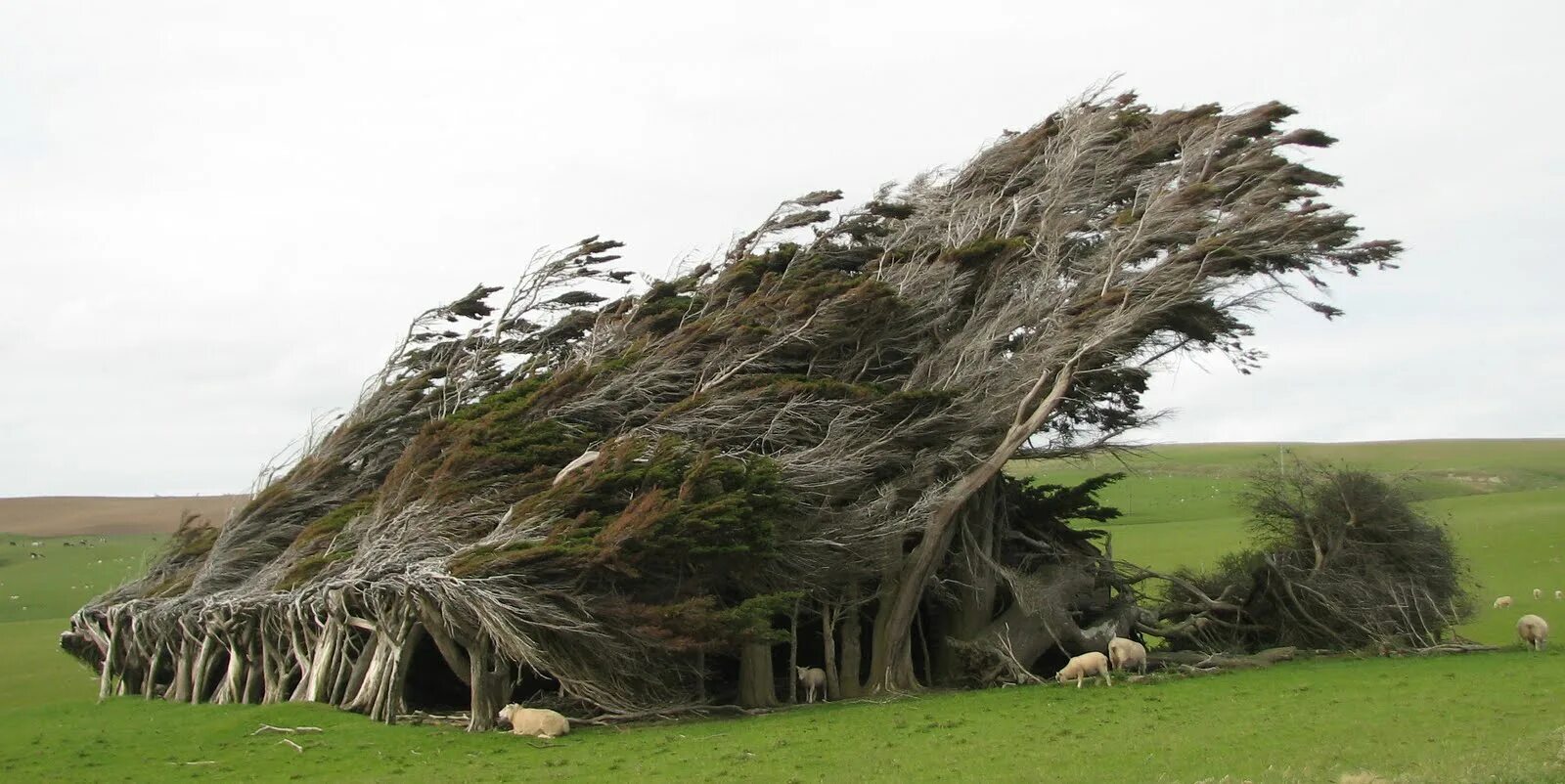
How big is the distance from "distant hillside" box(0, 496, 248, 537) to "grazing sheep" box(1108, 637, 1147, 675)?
260 feet

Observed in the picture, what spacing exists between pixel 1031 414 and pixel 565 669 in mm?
11381

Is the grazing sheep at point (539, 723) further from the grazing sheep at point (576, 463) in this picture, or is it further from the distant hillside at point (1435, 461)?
the distant hillside at point (1435, 461)

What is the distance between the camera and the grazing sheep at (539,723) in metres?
19.0

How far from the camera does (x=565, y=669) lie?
20.1 m

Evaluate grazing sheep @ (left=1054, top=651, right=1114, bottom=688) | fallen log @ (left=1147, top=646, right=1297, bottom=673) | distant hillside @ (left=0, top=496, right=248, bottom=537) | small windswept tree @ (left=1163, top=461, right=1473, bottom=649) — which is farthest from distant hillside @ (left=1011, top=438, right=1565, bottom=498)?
distant hillside @ (left=0, top=496, right=248, bottom=537)

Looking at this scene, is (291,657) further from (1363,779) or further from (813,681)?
(1363,779)

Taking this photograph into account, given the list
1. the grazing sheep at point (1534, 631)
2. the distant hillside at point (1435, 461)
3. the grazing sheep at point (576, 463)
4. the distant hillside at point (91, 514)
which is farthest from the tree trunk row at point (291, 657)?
the distant hillside at point (91, 514)

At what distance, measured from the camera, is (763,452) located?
25250 mm

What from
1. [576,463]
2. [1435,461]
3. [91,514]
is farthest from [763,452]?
[91,514]

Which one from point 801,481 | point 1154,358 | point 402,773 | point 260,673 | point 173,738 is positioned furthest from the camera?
point 1154,358

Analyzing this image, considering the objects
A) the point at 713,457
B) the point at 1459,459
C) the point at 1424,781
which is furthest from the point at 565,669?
the point at 1459,459

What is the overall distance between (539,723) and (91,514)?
9643 cm

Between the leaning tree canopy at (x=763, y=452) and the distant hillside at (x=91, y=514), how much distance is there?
6657 centimetres

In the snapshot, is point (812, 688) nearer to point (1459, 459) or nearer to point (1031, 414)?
point (1031, 414)
